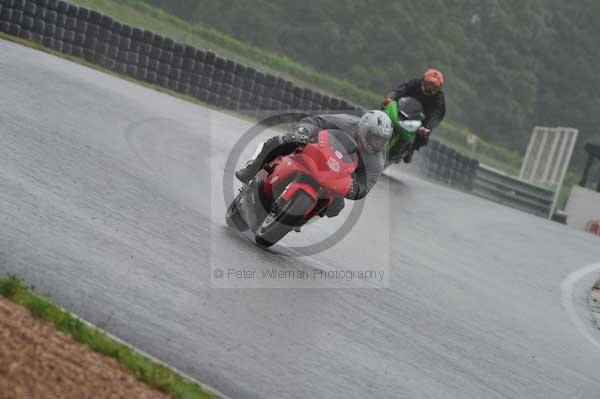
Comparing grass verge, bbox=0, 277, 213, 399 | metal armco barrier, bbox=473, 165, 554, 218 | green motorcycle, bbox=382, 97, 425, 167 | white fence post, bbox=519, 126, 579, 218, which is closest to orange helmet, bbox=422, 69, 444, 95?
green motorcycle, bbox=382, 97, 425, 167

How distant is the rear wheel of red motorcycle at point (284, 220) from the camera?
7848 millimetres

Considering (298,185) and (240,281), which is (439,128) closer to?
(298,185)

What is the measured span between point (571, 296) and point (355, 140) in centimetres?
473

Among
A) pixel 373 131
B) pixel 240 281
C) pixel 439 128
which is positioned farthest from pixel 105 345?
pixel 439 128

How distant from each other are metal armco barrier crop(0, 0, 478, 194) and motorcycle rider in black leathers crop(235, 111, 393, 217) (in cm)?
1062

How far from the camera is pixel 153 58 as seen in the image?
19438mm

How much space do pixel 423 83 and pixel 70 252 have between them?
33.9 feet

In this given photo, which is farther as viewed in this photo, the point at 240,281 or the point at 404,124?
the point at 404,124

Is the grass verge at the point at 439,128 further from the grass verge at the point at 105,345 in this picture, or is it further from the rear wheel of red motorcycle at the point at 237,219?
the grass verge at the point at 105,345

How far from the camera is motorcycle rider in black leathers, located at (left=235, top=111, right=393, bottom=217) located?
8.24 metres

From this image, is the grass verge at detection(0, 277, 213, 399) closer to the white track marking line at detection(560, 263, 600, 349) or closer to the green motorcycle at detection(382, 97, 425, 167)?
the white track marking line at detection(560, 263, 600, 349)

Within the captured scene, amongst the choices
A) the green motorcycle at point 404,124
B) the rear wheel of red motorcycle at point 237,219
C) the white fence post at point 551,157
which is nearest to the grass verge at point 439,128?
the white fence post at point 551,157

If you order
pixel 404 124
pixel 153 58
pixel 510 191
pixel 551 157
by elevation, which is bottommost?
pixel 510 191

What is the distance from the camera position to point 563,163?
2470cm
